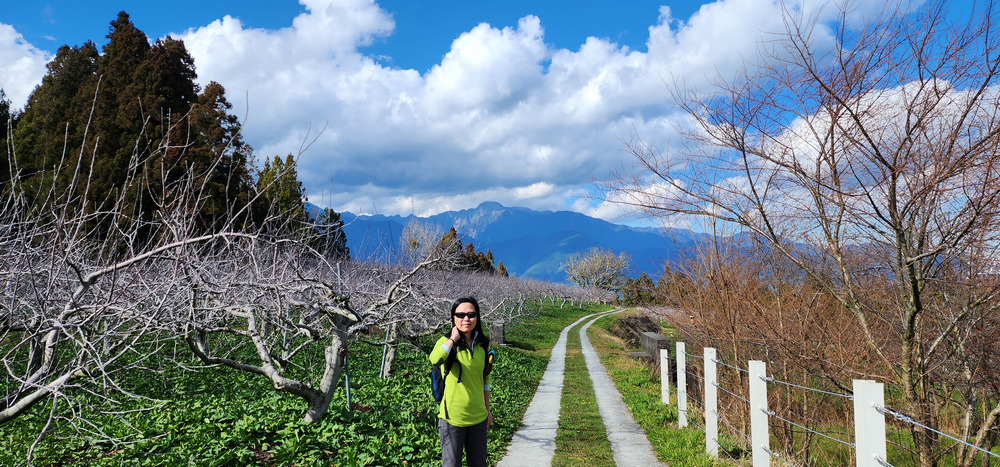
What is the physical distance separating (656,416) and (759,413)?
3.73 meters

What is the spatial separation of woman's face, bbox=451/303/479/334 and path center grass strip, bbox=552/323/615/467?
305 cm

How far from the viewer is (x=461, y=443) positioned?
14.2ft

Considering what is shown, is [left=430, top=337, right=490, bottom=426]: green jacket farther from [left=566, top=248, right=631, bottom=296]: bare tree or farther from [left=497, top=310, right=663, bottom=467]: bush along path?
[left=566, top=248, right=631, bottom=296]: bare tree

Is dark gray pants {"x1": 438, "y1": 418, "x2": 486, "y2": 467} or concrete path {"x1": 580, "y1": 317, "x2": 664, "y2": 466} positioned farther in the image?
concrete path {"x1": 580, "y1": 317, "x2": 664, "y2": 466}

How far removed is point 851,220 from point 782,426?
3.31m

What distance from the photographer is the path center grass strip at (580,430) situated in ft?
22.2

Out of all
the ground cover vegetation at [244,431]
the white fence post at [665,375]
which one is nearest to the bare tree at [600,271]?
the white fence post at [665,375]

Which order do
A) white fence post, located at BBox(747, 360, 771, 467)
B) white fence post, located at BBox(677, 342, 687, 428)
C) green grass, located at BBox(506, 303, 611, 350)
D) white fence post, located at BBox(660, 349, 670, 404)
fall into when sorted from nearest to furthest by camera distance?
white fence post, located at BBox(747, 360, 771, 467)
white fence post, located at BBox(677, 342, 687, 428)
white fence post, located at BBox(660, 349, 670, 404)
green grass, located at BBox(506, 303, 611, 350)

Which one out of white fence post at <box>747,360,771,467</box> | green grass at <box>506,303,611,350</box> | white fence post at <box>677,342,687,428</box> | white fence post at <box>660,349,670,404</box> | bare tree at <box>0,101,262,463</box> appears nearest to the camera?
bare tree at <box>0,101,262,463</box>

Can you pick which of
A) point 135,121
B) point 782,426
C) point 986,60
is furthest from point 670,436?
point 135,121

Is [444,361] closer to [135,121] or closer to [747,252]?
[747,252]

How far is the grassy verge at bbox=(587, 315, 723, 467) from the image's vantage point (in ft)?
21.5

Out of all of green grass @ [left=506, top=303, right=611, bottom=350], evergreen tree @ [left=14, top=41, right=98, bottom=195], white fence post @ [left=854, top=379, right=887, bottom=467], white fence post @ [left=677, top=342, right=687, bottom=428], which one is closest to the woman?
white fence post @ [left=854, top=379, right=887, bottom=467]

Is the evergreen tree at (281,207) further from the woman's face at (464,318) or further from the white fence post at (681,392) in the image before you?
the white fence post at (681,392)
